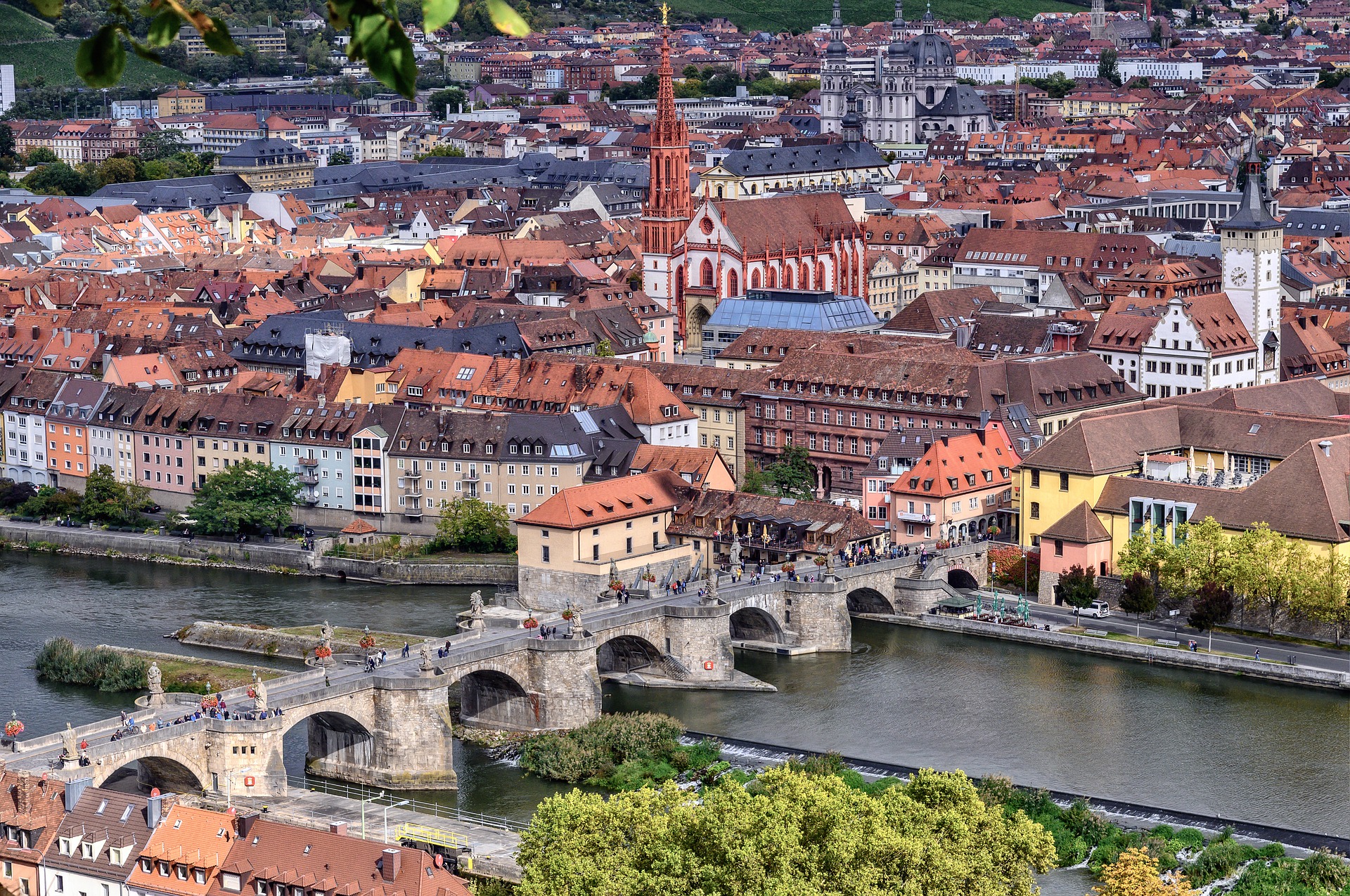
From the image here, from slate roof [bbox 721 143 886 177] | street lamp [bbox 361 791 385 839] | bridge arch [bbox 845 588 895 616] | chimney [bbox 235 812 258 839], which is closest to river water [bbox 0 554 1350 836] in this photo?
bridge arch [bbox 845 588 895 616]

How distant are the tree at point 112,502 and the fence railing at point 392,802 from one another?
25.7m

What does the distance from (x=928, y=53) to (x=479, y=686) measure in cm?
13377

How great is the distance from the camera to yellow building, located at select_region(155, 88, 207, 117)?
176 m

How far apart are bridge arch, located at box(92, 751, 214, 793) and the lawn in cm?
14168

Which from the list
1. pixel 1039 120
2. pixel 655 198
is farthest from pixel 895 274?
pixel 1039 120

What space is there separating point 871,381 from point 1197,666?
1883cm

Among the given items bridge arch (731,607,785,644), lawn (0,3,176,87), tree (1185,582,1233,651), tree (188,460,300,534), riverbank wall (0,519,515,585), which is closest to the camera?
tree (1185,582,1233,651)

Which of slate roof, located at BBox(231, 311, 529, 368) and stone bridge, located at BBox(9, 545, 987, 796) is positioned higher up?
slate roof, located at BBox(231, 311, 529, 368)

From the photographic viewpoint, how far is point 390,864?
30703 millimetres

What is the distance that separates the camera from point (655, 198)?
91.8 meters

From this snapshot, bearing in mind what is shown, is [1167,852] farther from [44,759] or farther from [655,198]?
[655,198]

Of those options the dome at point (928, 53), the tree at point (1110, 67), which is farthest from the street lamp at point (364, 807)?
the tree at point (1110, 67)

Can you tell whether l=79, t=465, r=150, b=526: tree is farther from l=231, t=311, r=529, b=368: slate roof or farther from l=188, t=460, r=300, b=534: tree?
l=231, t=311, r=529, b=368: slate roof

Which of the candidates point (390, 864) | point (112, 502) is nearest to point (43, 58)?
point (112, 502)
